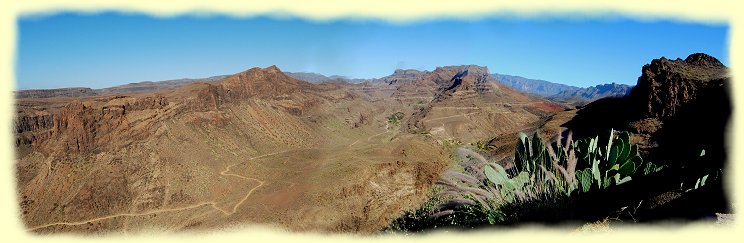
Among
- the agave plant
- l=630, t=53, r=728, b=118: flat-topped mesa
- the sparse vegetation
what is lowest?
the sparse vegetation

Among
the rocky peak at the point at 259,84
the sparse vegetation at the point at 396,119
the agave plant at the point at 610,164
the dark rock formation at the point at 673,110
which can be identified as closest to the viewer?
the agave plant at the point at 610,164

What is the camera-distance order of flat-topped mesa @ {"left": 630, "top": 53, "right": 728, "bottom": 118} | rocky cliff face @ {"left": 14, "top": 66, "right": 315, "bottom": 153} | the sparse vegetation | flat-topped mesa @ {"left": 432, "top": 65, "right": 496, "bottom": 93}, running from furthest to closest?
flat-topped mesa @ {"left": 432, "top": 65, "right": 496, "bottom": 93} < the sparse vegetation < rocky cliff face @ {"left": 14, "top": 66, "right": 315, "bottom": 153} < flat-topped mesa @ {"left": 630, "top": 53, "right": 728, "bottom": 118}

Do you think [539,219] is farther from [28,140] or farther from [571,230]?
[28,140]

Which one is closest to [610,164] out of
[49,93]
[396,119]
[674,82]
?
[674,82]

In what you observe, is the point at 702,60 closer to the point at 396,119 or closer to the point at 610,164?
the point at 610,164

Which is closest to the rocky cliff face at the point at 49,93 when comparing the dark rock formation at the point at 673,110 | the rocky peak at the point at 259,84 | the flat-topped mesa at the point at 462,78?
the rocky peak at the point at 259,84

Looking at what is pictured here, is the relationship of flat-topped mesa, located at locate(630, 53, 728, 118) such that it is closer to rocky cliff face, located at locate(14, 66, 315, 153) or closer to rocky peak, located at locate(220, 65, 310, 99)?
rocky cliff face, located at locate(14, 66, 315, 153)

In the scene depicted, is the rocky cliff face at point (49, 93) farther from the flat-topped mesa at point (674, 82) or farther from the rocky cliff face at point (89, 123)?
the flat-topped mesa at point (674, 82)

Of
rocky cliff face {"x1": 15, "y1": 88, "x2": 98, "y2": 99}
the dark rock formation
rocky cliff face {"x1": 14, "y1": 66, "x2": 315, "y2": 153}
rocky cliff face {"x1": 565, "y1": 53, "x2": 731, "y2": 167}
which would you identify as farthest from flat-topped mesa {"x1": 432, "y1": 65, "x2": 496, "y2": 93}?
rocky cliff face {"x1": 15, "y1": 88, "x2": 98, "y2": 99}

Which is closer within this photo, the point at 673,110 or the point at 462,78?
the point at 673,110
